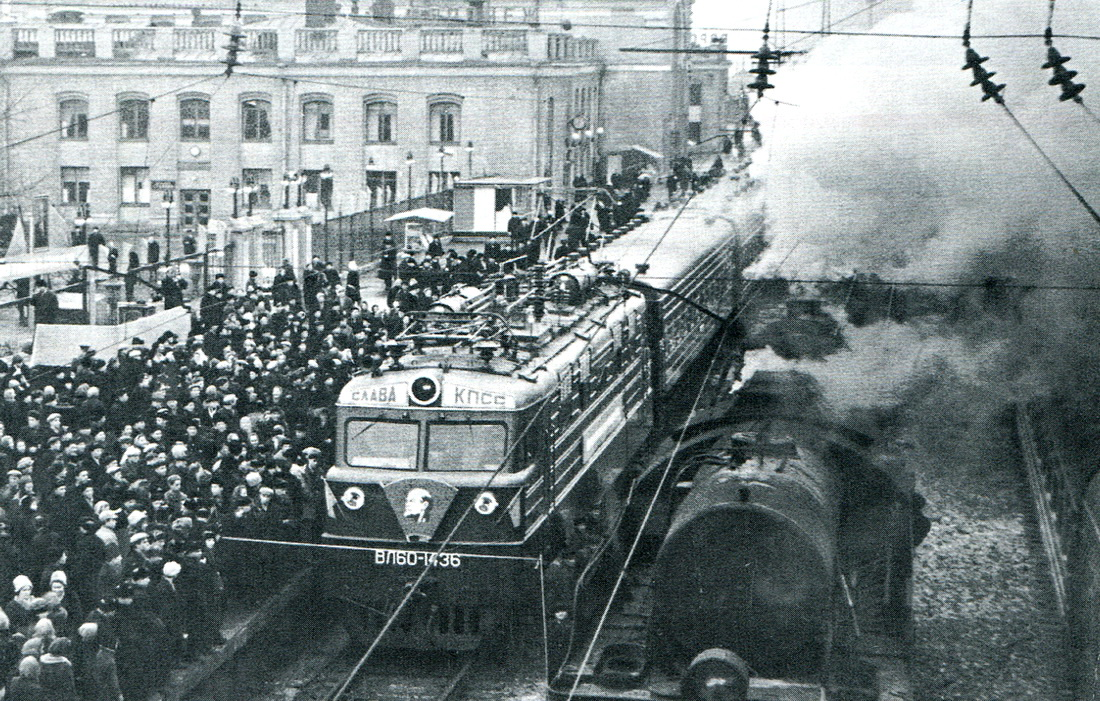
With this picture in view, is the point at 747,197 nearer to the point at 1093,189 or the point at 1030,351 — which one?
the point at 1030,351

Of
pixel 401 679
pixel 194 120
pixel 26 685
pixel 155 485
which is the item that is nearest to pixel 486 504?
pixel 401 679

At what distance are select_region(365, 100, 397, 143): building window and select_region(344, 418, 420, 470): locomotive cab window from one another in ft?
96.9

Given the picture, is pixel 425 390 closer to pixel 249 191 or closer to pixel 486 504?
pixel 486 504

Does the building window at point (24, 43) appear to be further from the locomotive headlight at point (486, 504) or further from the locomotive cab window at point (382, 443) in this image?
the locomotive headlight at point (486, 504)

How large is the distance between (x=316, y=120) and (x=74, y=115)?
23.5ft

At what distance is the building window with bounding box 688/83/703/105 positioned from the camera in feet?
227

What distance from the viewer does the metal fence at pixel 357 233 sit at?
32.0 meters

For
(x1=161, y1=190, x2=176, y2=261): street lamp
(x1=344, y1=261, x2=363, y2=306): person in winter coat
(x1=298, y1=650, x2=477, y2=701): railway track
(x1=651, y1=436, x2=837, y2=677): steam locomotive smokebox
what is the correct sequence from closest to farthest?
(x1=651, y1=436, x2=837, y2=677): steam locomotive smokebox → (x1=298, y1=650, x2=477, y2=701): railway track → (x1=344, y1=261, x2=363, y2=306): person in winter coat → (x1=161, y1=190, x2=176, y2=261): street lamp

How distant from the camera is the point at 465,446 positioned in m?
13.2

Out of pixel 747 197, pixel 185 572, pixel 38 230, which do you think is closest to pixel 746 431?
pixel 185 572

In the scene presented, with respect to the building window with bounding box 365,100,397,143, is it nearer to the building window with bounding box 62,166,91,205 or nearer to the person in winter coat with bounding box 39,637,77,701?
the building window with bounding box 62,166,91,205

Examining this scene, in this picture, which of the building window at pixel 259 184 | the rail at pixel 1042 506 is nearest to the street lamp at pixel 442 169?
the building window at pixel 259 184

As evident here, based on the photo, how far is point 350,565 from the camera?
43.5ft

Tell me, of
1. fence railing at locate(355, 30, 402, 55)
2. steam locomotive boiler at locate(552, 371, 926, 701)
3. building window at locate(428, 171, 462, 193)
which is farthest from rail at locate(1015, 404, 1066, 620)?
fence railing at locate(355, 30, 402, 55)
